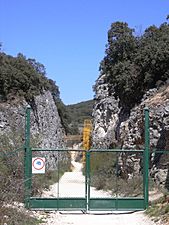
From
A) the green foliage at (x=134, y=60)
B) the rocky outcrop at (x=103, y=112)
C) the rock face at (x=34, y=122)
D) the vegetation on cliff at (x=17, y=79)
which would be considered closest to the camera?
the rock face at (x=34, y=122)

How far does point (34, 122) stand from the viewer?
4172cm

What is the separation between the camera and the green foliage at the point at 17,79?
124 ft

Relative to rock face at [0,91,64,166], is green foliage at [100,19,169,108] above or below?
above

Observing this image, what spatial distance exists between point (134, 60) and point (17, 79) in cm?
905

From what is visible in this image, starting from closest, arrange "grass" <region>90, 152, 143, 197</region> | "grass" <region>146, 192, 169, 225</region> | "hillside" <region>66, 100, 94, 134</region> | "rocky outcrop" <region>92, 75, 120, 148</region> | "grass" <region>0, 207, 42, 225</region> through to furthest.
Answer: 1. "grass" <region>0, 207, 42, 225</region>
2. "grass" <region>146, 192, 169, 225</region>
3. "grass" <region>90, 152, 143, 197</region>
4. "rocky outcrop" <region>92, 75, 120, 148</region>
5. "hillside" <region>66, 100, 94, 134</region>

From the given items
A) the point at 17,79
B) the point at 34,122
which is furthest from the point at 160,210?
the point at 34,122

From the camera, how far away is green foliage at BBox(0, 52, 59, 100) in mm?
37763

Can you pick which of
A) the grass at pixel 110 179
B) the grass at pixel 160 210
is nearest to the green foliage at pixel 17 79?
the grass at pixel 110 179

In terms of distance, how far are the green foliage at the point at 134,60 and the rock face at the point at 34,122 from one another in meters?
6.86

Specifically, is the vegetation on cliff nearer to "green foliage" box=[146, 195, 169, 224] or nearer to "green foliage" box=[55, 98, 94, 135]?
"green foliage" box=[146, 195, 169, 224]

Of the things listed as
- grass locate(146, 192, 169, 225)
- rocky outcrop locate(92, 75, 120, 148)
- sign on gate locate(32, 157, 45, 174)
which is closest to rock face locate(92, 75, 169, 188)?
grass locate(146, 192, 169, 225)

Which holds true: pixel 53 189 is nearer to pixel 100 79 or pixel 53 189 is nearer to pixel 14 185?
pixel 14 185

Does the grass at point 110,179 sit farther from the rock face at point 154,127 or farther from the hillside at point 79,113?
the hillside at point 79,113

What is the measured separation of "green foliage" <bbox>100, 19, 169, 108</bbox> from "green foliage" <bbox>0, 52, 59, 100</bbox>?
635cm
